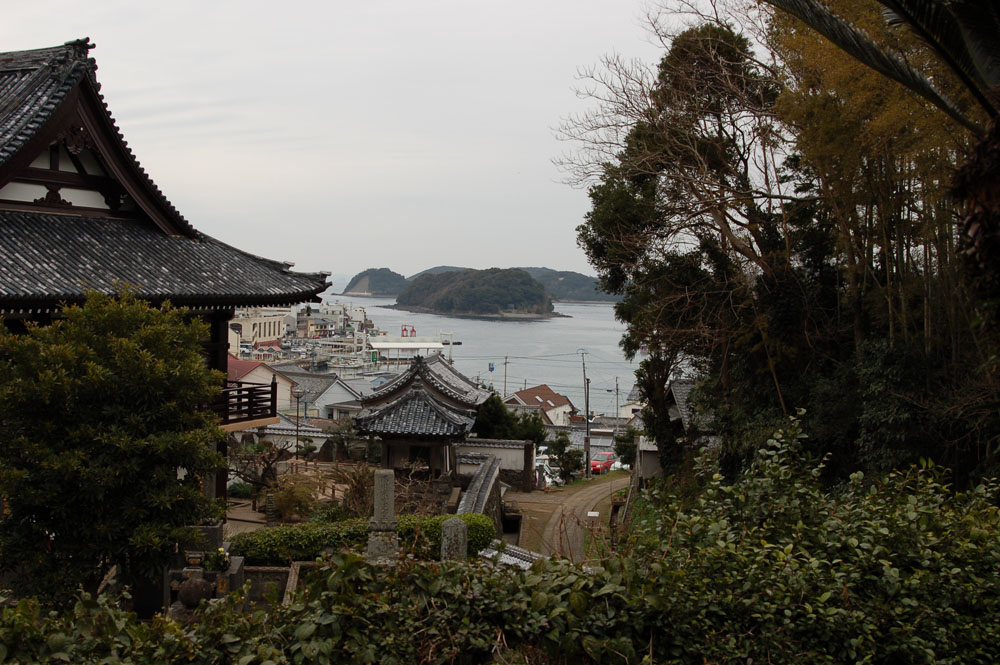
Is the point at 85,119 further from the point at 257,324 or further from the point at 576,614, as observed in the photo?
the point at 257,324

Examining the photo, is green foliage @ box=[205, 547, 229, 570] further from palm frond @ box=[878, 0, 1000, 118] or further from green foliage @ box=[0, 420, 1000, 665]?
palm frond @ box=[878, 0, 1000, 118]

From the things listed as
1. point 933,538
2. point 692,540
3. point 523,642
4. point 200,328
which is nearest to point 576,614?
point 523,642

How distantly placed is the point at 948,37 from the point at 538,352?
96.9m

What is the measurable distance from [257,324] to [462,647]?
8594 centimetres

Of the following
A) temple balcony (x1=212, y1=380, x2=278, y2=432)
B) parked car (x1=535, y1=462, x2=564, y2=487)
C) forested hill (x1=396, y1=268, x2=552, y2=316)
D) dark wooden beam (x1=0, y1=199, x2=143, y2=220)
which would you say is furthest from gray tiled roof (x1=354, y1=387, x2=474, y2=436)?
forested hill (x1=396, y1=268, x2=552, y2=316)

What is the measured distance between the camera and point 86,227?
12094mm

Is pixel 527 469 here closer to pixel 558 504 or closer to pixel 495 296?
pixel 558 504

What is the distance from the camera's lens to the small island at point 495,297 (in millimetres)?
132125

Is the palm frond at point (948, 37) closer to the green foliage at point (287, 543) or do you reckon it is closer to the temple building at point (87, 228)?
the temple building at point (87, 228)

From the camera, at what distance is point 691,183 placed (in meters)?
16.0

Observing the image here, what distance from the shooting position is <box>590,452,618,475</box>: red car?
43566 mm

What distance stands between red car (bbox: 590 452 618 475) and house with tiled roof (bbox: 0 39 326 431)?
31.5m

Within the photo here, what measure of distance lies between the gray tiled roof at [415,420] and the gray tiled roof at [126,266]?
5.80 metres

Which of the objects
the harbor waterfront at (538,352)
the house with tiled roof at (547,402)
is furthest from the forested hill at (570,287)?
the house with tiled roof at (547,402)
